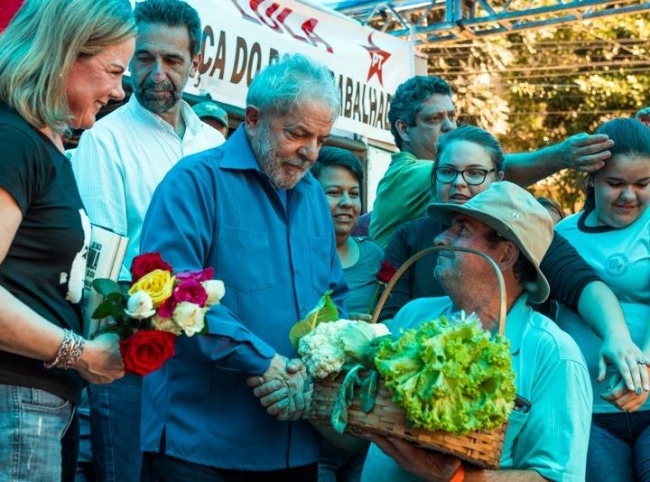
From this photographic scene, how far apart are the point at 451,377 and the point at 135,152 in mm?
1824

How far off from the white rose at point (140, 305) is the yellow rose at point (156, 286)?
17 millimetres

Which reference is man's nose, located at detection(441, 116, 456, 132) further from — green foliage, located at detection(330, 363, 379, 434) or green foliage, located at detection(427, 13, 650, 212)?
green foliage, located at detection(427, 13, 650, 212)

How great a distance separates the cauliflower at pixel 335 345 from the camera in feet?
8.86

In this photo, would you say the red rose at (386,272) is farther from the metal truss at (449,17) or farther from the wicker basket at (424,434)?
the metal truss at (449,17)

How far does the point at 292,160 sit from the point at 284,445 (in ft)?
3.04

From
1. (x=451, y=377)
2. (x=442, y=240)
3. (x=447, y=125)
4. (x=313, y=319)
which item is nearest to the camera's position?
(x=451, y=377)

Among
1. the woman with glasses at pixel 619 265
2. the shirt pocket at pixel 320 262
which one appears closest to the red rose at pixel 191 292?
the shirt pocket at pixel 320 262

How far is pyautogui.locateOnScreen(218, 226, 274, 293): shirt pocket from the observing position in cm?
320

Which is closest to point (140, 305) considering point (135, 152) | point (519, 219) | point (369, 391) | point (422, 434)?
point (369, 391)

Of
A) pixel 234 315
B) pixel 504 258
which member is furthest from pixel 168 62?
pixel 504 258

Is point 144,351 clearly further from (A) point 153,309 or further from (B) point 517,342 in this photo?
(B) point 517,342

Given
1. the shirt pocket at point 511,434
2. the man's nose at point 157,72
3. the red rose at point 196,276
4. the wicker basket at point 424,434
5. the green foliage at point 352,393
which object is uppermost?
the man's nose at point 157,72

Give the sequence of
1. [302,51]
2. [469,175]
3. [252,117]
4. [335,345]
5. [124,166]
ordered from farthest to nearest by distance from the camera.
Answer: [302,51]
[469,175]
[124,166]
[252,117]
[335,345]

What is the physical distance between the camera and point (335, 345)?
108 inches
